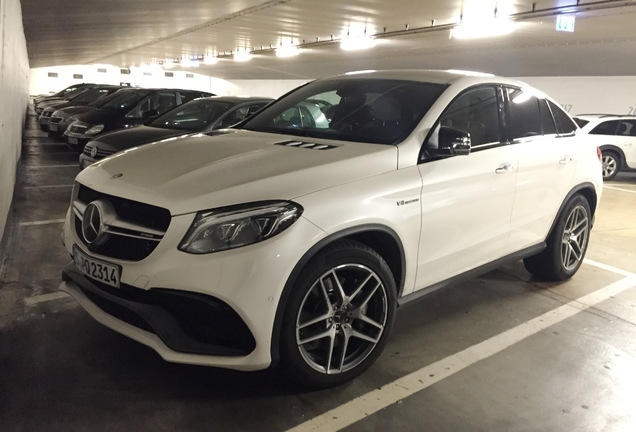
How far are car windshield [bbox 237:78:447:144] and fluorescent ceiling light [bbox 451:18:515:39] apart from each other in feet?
24.1

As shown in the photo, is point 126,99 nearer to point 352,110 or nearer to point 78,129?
point 78,129

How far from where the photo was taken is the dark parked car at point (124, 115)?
9492mm

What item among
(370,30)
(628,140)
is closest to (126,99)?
(370,30)

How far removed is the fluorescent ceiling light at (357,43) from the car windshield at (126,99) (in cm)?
588

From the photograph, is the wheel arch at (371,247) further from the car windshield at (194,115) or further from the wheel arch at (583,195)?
the car windshield at (194,115)

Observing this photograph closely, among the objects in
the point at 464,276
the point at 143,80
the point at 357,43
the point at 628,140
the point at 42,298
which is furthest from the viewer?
the point at 143,80

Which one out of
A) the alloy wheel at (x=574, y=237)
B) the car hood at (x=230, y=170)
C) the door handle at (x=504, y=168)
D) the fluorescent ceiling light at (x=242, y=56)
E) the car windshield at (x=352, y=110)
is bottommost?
the alloy wheel at (x=574, y=237)

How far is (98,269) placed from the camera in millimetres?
2854

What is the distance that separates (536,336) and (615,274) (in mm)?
2053

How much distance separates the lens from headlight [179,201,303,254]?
102 inches

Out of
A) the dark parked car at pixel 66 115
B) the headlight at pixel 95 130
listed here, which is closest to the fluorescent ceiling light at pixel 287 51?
the dark parked car at pixel 66 115

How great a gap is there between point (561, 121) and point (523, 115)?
2.13ft

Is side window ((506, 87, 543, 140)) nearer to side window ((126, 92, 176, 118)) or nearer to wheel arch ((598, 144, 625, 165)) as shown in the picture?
side window ((126, 92, 176, 118))

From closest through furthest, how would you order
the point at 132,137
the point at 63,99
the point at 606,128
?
the point at 132,137, the point at 606,128, the point at 63,99
